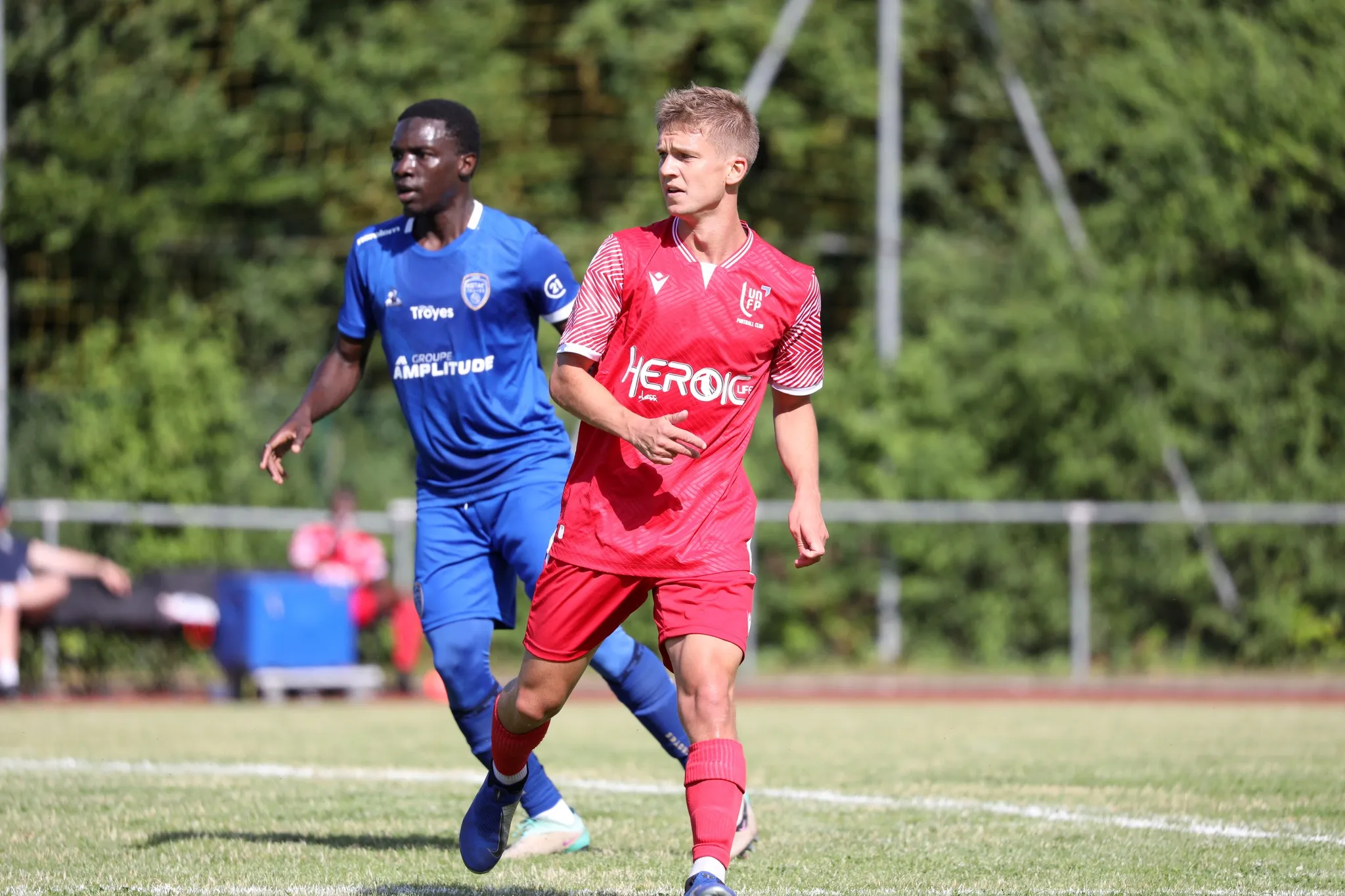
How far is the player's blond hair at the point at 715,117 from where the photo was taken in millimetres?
4914

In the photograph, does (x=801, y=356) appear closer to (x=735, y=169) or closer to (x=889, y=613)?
(x=735, y=169)

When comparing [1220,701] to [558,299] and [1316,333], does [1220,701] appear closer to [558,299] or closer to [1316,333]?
[1316,333]

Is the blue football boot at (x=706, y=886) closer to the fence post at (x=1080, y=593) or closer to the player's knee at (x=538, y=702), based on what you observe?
the player's knee at (x=538, y=702)

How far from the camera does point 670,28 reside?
74.8 feet

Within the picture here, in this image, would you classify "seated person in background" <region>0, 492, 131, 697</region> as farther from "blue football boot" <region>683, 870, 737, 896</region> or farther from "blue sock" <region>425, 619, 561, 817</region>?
"blue football boot" <region>683, 870, 737, 896</region>

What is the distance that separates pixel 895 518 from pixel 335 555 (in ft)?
17.9

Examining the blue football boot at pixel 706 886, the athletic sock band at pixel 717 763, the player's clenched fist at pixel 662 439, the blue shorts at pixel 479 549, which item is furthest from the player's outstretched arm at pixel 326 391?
the blue football boot at pixel 706 886

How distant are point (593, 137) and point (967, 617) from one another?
861cm

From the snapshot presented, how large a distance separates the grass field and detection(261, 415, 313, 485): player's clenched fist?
50.0 inches

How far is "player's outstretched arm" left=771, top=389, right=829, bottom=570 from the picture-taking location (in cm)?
488

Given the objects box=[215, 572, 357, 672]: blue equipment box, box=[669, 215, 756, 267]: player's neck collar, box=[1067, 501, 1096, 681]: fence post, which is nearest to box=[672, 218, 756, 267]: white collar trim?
box=[669, 215, 756, 267]: player's neck collar

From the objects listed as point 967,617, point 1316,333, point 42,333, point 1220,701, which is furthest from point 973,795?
point 42,333

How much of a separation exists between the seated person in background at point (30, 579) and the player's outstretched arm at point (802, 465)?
11.2 meters

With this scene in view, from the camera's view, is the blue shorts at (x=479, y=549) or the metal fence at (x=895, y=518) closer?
the blue shorts at (x=479, y=549)
